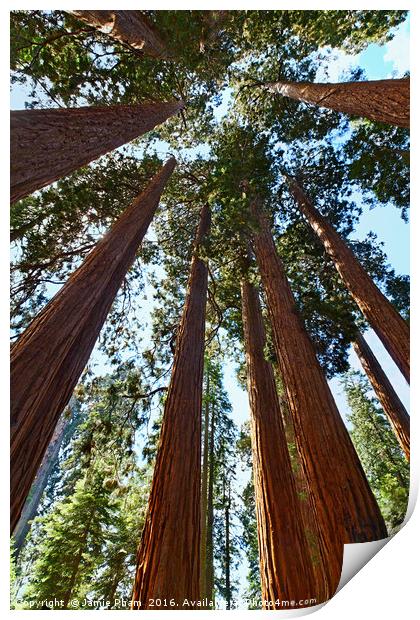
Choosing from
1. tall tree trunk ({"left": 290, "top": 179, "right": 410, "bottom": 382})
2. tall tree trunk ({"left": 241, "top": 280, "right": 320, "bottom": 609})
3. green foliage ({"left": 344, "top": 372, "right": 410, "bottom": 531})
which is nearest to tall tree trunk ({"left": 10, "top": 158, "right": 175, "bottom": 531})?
tall tree trunk ({"left": 241, "top": 280, "right": 320, "bottom": 609})

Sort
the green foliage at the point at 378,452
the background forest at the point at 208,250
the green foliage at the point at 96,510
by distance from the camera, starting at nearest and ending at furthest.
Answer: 1. the green foliage at the point at 96,510
2. the green foliage at the point at 378,452
3. the background forest at the point at 208,250

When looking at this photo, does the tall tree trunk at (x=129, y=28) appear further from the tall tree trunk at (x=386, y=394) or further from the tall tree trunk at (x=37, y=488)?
the tall tree trunk at (x=386, y=394)

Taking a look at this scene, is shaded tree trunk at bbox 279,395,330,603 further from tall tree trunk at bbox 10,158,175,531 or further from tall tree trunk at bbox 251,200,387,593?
tall tree trunk at bbox 10,158,175,531

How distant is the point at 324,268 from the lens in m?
3.96

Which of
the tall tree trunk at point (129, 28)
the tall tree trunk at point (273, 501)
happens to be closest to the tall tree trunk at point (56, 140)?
the tall tree trunk at point (129, 28)

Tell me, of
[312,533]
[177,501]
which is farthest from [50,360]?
[312,533]

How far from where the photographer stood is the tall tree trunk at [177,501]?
1.41 m

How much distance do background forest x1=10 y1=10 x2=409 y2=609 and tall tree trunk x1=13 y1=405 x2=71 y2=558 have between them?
0.02m

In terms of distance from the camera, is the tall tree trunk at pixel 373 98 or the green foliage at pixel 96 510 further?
the tall tree trunk at pixel 373 98

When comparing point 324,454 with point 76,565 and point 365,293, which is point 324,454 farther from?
point 365,293

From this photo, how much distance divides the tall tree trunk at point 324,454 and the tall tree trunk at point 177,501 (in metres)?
0.72

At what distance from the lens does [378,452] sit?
4203 mm

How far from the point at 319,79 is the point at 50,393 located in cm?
394
